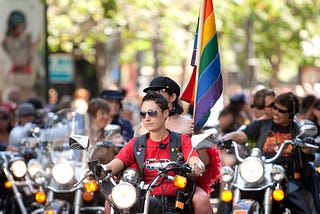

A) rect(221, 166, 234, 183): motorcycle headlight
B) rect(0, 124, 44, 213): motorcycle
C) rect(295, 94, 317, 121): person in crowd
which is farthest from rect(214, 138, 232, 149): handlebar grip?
rect(295, 94, 317, 121): person in crowd

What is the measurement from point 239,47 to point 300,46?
31.8 feet

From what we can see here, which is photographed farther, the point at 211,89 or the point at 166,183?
the point at 211,89

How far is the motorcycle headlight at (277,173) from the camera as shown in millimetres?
9867

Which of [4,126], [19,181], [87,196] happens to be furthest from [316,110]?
[4,126]

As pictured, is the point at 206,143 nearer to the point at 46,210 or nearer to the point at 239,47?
the point at 46,210

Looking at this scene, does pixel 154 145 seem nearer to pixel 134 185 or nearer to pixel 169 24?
pixel 134 185

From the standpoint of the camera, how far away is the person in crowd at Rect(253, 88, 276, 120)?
39.8ft

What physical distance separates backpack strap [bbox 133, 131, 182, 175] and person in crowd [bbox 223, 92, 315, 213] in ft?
6.59

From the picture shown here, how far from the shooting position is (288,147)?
35.3 feet

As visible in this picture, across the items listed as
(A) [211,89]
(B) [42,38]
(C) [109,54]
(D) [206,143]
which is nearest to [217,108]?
(A) [211,89]

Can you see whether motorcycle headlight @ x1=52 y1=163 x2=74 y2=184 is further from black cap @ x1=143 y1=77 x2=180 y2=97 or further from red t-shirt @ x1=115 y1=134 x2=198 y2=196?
red t-shirt @ x1=115 y1=134 x2=198 y2=196

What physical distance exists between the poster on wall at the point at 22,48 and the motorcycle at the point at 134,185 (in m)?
13.9

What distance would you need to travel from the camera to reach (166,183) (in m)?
8.58

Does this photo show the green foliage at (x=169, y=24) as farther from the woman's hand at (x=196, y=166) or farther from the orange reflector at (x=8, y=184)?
the woman's hand at (x=196, y=166)
